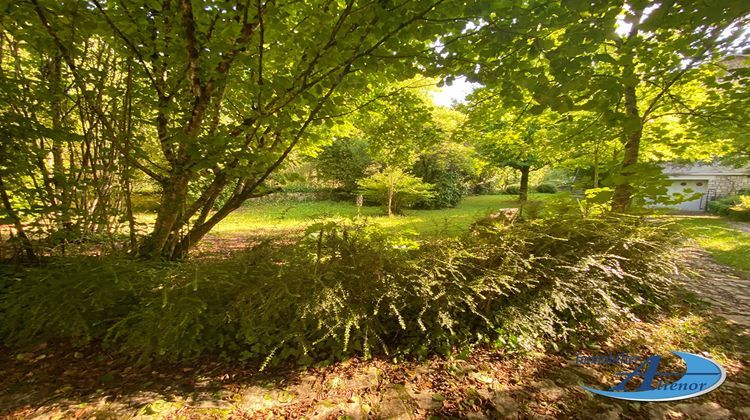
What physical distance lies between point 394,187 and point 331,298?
1150cm

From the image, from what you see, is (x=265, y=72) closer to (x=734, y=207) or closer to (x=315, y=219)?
(x=315, y=219)

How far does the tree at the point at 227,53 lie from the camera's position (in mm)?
2250

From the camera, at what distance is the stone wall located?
17.2m

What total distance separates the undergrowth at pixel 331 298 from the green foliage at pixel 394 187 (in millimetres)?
10352

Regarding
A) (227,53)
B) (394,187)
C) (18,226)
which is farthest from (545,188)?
(18,226)

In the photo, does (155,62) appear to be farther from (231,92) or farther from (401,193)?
(401,193)

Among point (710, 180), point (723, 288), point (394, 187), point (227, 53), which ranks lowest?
point (723, 288)

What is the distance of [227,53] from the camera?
2.65 meters

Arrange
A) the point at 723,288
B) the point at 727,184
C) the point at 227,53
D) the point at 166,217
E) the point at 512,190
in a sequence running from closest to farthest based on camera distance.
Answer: the point at 227,53, the point at 166,217, the point at 723,288, the point at 727,184, the point at 512,190

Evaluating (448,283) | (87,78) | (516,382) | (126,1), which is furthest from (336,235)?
(87,78)

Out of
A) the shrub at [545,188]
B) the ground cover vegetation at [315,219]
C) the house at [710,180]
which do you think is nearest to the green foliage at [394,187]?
the ground cover vegetation at [315,219]

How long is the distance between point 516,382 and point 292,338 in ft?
6.32

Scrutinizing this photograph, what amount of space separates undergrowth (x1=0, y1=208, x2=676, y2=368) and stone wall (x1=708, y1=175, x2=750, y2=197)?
23.9 metres

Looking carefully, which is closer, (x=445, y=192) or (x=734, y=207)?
(x=734, y=207)
